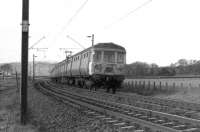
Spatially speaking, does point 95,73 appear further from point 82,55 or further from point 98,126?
point 98,126

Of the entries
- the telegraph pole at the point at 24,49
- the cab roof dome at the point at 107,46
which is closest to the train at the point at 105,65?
the cab roof dome at the point at 107,46

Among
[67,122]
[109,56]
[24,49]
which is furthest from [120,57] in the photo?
[67,122]

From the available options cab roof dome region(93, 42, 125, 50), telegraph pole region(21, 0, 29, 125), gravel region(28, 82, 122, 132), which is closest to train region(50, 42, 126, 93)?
cab roof dome region(93, 42, 125, 50)

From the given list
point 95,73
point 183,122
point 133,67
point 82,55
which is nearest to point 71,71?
point 82,55

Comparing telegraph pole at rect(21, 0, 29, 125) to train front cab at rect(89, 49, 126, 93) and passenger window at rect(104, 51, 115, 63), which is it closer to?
train front cab at rect(89, 49, 126, 93)

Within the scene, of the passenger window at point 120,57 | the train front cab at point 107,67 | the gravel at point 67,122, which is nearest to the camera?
the gravel at point 67,122

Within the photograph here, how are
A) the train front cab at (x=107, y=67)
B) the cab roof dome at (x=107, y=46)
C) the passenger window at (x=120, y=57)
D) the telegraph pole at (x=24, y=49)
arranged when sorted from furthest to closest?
the passenger window at (x=120, y=57), the cab roof dome at (x=107, y=46), the train front cab at (x=107, y=67), the telegraph pole at (x=24, y=49)

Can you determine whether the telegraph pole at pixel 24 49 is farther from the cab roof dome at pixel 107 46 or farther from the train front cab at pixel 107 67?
the cab roof dome at pixel 107 46

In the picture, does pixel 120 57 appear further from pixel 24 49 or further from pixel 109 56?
pixel 24 49

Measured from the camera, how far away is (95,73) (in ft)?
62.8

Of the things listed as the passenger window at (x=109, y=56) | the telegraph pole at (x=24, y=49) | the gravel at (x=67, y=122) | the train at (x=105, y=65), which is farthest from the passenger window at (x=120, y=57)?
the telegraph pole at (x=24, y=49)

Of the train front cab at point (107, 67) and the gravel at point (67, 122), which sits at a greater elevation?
the train front cab at point (107, 67)

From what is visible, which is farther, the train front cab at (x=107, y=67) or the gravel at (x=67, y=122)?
the train front cab at (x=107, y=67)

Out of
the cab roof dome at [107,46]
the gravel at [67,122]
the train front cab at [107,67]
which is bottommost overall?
the gravel at [67,122]
